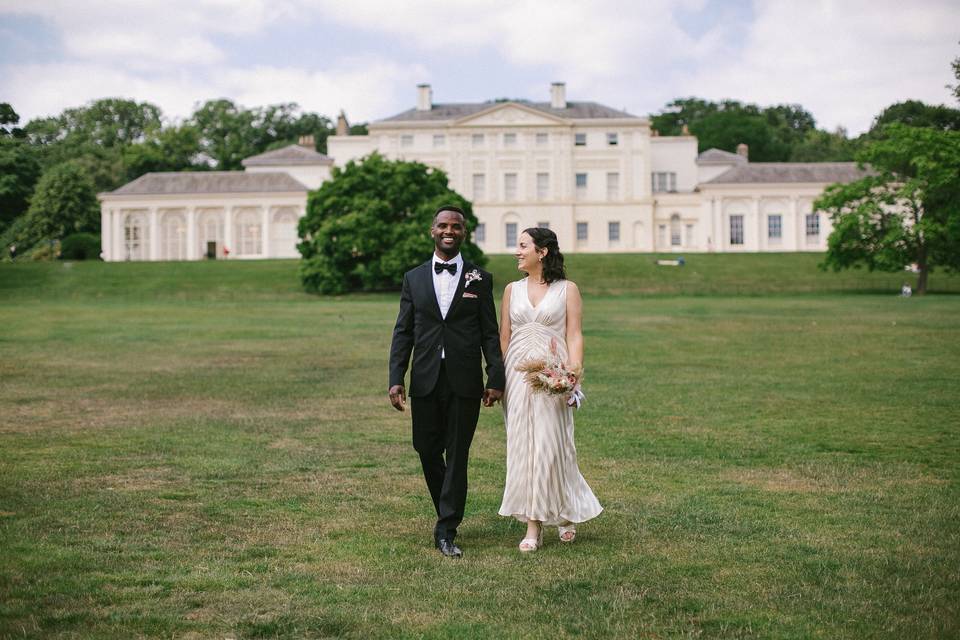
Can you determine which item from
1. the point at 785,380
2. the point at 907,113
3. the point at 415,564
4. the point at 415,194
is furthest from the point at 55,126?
the point at 415,564

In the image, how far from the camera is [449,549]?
20.8 ft

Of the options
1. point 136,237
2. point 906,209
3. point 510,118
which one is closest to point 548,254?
point 906,209

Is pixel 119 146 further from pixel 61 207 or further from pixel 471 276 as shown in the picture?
pixel 471 276

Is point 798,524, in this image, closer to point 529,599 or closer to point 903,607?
point 903,607

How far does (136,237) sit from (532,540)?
7820 cm

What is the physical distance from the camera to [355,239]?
4828cm

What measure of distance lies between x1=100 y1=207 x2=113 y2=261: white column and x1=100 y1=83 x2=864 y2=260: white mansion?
0.14 metres

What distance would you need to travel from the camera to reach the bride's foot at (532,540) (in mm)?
6508

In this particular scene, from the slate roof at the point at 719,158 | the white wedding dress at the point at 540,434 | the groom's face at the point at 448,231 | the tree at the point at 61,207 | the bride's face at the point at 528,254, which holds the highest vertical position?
the slate roof at the point at 719,158

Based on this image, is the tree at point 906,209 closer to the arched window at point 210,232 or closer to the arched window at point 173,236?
the arched window at point 210,232

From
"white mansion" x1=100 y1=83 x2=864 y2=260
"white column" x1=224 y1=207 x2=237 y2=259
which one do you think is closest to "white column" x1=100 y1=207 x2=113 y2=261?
"white mansion" x1=100 y1=83 x2=864 y2=260

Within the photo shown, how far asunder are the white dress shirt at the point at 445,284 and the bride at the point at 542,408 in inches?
13.0

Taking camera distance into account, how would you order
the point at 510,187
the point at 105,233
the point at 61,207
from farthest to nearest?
the point at 510,187 < the point at 105,233 < the point at 61,207

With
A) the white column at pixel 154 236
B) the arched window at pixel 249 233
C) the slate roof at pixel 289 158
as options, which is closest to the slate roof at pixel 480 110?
the slate roof at pixel 289 158
